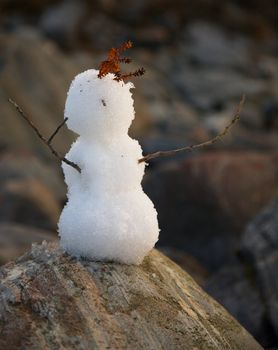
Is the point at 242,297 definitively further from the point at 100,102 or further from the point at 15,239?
the point at 100,102

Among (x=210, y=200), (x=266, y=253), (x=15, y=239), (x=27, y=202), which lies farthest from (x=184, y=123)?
(x=266, y=253)

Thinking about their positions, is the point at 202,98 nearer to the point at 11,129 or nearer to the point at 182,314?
the point at 11,129

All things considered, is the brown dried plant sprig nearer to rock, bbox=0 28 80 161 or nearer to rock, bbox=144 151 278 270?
rock, bbox=144 151 278 270

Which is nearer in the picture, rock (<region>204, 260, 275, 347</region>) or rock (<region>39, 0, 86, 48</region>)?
rock (<region>204, 260, 275, 347</region>)

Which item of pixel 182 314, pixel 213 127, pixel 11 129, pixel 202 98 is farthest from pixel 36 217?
pixel 202 98

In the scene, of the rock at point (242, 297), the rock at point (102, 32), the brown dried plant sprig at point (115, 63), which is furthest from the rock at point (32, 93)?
the brown dried plant sprig at point (115, 63)

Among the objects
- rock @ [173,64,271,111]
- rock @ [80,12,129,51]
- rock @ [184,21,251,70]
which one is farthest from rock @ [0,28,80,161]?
rock @ [80,12,129,51]
